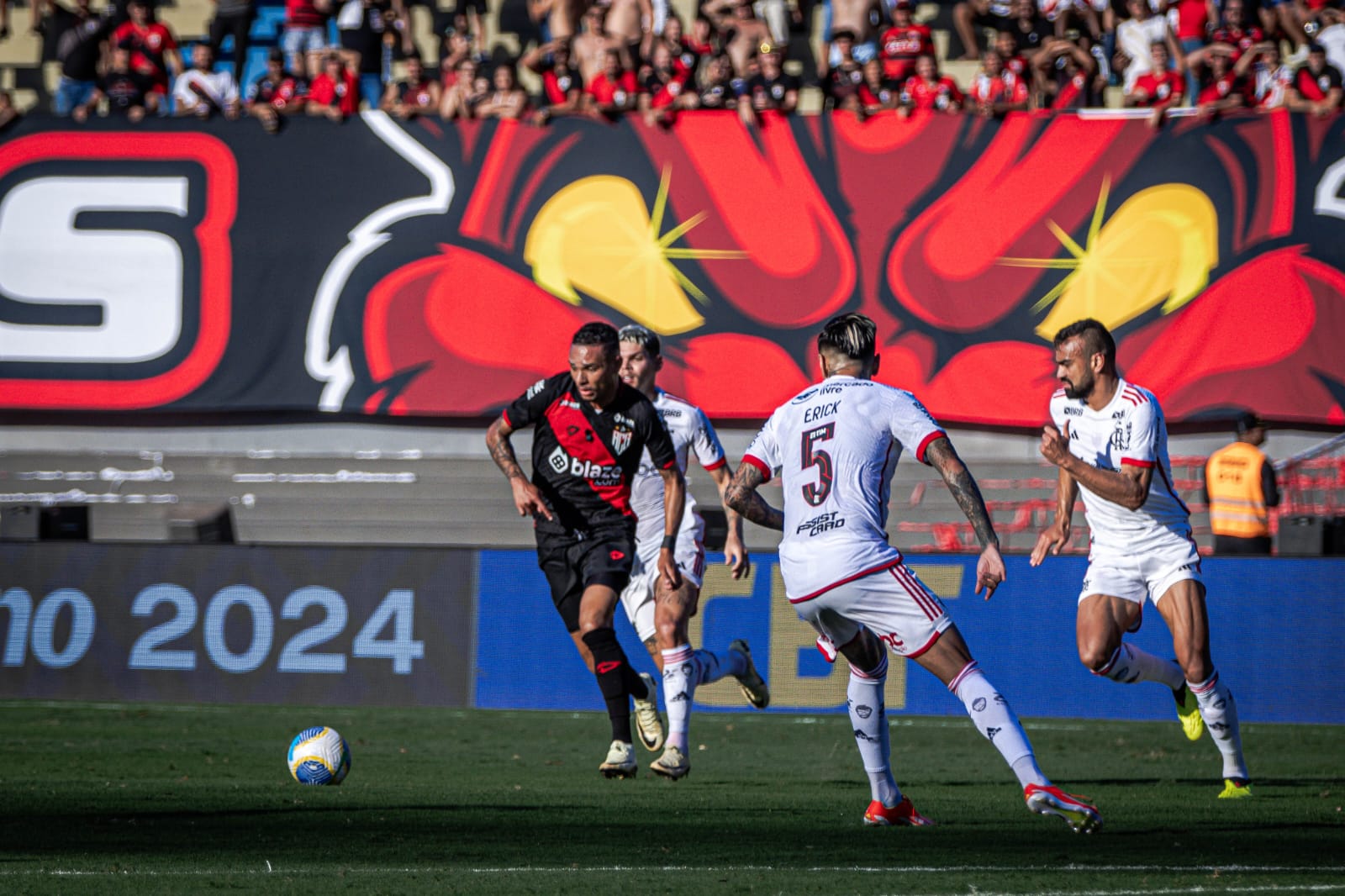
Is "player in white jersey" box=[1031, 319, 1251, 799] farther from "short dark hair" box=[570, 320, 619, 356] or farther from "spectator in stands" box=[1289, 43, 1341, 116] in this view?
"spectator in stands" box=[1289, 43, 1341, 116]

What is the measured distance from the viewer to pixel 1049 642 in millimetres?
12922

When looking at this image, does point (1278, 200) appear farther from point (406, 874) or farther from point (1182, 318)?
point (406, 874)

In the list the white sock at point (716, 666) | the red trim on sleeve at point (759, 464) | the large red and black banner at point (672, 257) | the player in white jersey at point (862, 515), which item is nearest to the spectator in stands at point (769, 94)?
the large red and black banner at point (672, 257)

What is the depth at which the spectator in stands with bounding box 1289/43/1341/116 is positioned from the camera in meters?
17.2

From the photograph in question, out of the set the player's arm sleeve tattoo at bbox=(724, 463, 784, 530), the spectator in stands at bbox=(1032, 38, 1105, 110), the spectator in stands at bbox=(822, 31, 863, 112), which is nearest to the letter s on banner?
the spectator in stands at bbox=(822, 31, 863, 112)

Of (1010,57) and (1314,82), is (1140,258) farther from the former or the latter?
(1010,57)

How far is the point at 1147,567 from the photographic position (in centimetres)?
838

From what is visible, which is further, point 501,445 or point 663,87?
point 663,87

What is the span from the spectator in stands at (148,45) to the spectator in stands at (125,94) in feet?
0.30

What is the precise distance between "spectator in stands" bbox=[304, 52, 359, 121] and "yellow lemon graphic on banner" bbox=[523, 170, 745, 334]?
9.34ft

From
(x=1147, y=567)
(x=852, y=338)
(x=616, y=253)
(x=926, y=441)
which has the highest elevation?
(x=852, y=338)

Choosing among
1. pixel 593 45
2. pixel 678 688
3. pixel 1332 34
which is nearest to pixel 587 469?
pixel 678 688

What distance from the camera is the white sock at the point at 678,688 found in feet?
29.6

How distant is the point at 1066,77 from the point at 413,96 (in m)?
7.82
